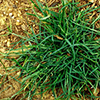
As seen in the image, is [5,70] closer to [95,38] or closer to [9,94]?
[9,94]

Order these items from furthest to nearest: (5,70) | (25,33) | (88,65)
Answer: (25,33) → (5,70) → (88,65)

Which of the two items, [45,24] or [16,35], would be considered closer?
[45,24]

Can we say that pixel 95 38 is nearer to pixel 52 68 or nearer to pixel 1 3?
pixel 52 68

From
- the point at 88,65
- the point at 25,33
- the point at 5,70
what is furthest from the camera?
the point at 25,33

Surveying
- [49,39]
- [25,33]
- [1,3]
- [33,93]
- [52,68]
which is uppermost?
[1,3]

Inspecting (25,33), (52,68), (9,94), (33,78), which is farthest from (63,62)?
(9,94)

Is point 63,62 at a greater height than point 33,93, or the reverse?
point 63,62
